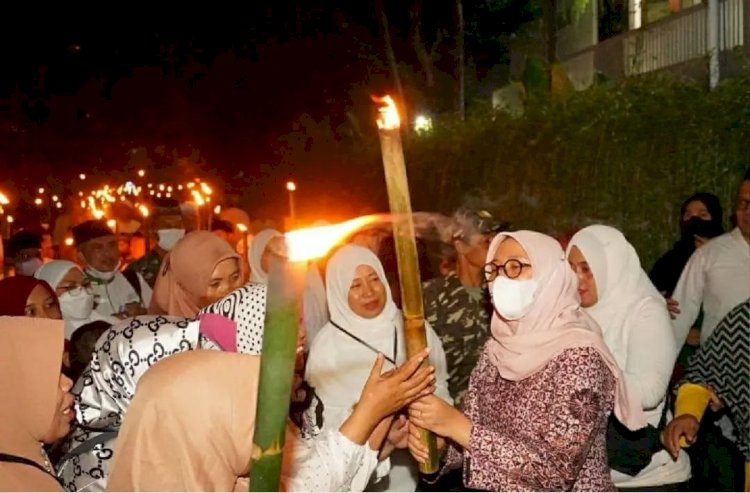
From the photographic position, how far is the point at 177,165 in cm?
3469

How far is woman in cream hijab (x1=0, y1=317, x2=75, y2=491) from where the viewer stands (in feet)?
8.67

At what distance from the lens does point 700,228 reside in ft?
23.5

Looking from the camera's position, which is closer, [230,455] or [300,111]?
[230,455]

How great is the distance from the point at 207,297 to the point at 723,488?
2676 mm

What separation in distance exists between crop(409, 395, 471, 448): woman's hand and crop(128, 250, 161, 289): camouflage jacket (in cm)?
629

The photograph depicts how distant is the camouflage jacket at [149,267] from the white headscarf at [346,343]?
412cm

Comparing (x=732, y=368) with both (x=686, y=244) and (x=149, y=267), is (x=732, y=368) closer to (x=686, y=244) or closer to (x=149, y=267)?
(x=686, y=244)

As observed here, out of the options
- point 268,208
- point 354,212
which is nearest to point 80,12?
point 268,208

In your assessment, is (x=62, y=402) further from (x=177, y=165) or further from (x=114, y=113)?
(x=177, y=165)

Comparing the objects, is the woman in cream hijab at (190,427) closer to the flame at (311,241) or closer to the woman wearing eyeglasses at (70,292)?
the flame at (311,241)

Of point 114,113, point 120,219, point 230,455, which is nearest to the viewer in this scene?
point 230,455

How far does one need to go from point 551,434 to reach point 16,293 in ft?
9.45

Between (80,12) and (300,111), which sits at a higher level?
(80,12)

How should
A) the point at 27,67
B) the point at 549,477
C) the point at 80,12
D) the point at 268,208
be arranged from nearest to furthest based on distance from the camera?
1. the point at 549,477
2. the point at 268,208
3. the point at 80,12
4. the point at 27,67
